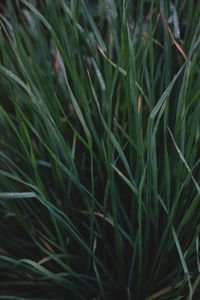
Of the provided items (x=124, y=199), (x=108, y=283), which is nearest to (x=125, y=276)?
(x=108, y=283)

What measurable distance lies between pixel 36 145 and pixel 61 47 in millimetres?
317

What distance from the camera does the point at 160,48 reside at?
2.53 feet

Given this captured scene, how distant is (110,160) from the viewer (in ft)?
1.85

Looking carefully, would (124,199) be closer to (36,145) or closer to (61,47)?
(36,145)

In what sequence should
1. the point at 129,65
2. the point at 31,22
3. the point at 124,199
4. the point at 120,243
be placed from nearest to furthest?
the point at 129,65, the point at 120,243, the point at 124,199, the point at 31,22

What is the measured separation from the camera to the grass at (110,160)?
575 mm

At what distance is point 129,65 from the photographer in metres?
0.53

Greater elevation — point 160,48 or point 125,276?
point 160,48

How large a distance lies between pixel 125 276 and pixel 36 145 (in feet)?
1.18

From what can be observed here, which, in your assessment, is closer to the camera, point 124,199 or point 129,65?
point 129,65

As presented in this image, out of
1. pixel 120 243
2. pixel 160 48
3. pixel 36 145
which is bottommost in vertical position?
pixel 120 243

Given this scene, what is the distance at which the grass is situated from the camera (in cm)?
57

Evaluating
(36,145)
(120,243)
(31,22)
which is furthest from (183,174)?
(31,22)

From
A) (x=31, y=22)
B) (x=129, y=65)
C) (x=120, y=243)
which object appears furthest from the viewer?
(x=31, y=22)
